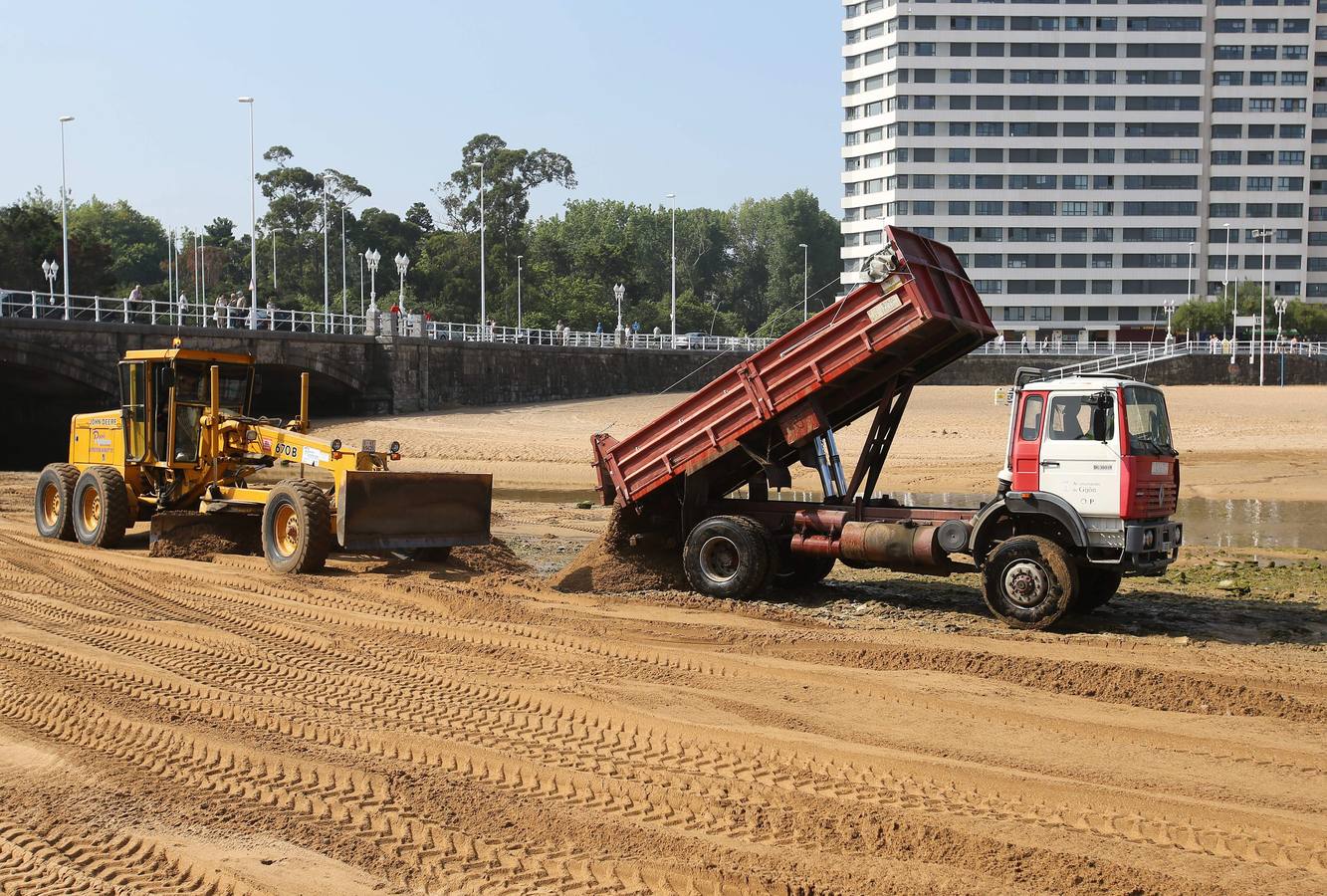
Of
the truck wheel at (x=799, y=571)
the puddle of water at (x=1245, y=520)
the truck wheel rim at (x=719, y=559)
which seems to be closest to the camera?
the truck wheel rim at (x=719, y=559)

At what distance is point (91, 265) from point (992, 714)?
75.4 meters

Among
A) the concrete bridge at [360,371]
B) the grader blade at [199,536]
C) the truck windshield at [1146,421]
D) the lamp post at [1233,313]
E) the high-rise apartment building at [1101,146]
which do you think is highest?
the high-rise apartment building at [1101,146]

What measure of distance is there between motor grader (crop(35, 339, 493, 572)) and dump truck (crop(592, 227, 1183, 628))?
217 centimetres

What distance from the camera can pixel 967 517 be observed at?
1191 cm

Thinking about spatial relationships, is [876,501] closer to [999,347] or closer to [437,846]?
[437,846]

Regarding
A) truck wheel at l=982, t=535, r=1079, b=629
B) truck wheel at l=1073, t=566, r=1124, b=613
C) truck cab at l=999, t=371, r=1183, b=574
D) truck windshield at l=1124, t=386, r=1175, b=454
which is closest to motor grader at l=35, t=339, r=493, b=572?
truck wheel at l=982, t=535, r=1079, b=629

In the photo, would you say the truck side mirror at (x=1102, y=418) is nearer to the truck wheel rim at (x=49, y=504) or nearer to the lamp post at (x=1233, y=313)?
the truck wheel rim at (x=49, y=504)

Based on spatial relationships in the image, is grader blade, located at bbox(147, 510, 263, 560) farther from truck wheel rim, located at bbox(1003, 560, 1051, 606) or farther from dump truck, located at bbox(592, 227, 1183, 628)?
truck wheel rim, located at bbox(1003, 560, 1051, 606)

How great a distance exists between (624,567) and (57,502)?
8501mm

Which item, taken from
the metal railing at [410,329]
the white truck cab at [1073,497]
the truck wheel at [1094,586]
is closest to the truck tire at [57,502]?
the white truck cab at [1073,497]

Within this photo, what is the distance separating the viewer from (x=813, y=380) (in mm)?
12320

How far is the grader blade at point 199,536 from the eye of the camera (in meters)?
15.2

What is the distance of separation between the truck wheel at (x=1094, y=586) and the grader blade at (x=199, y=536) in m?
9.59

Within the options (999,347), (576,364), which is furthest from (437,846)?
(999,347)
